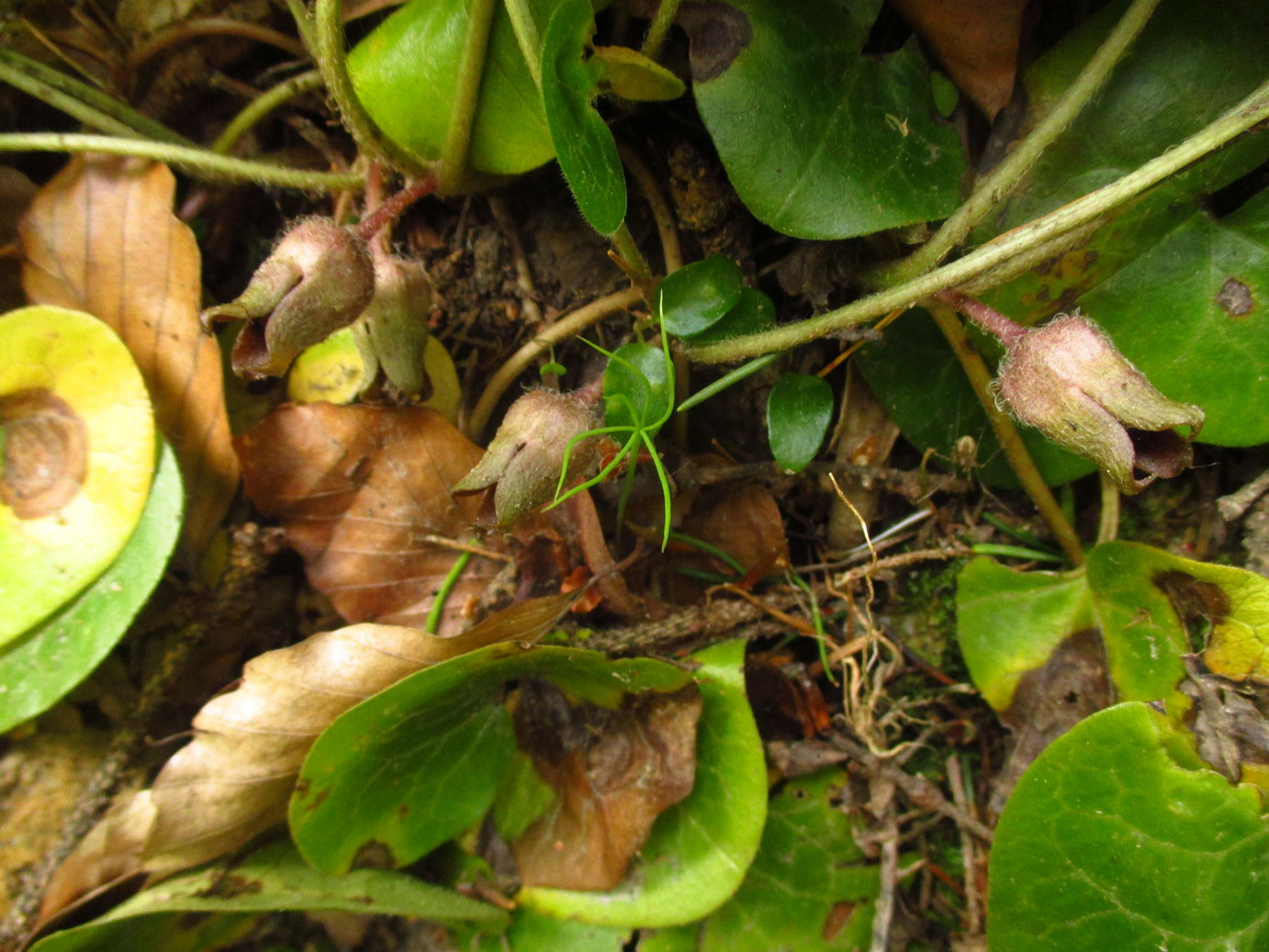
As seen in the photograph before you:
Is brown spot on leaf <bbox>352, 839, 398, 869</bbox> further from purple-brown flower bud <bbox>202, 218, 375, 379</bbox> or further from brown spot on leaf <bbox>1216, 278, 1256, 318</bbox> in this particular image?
brown spot on leaf <bbox>1216, 278, 1256, 318</bbox>

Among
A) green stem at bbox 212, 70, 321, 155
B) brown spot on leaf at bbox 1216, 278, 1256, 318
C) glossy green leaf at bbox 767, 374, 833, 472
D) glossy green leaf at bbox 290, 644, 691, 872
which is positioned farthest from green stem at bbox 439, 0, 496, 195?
brown spot on leaf at bbox 1216, 278, 1256, 318

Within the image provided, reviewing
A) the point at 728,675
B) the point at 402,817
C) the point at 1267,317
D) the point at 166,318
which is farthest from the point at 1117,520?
the point at 166,318

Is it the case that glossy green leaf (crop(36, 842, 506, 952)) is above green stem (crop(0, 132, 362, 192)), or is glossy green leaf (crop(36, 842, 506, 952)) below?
below

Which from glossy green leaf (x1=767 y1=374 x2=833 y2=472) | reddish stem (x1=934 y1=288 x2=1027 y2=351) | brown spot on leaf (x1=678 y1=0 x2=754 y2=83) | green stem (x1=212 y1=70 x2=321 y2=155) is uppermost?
brown spot on leaf (x1=678 y1=0 x2=754 y2=83)

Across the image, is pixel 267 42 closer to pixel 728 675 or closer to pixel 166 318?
pixel 166 318

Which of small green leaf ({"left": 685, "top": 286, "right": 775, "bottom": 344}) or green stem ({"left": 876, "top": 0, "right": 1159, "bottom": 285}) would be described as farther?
small green leaf ({"left": 685, "top": 286, "right": 775, "bottom": 344})

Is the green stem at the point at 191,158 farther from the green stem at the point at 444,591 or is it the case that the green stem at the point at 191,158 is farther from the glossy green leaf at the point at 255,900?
the glossy green leaf at the point at 255,900

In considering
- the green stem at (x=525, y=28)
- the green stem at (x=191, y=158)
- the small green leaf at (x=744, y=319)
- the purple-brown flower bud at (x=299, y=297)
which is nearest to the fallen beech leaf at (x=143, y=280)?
the green stem at (x=191, y=158)
